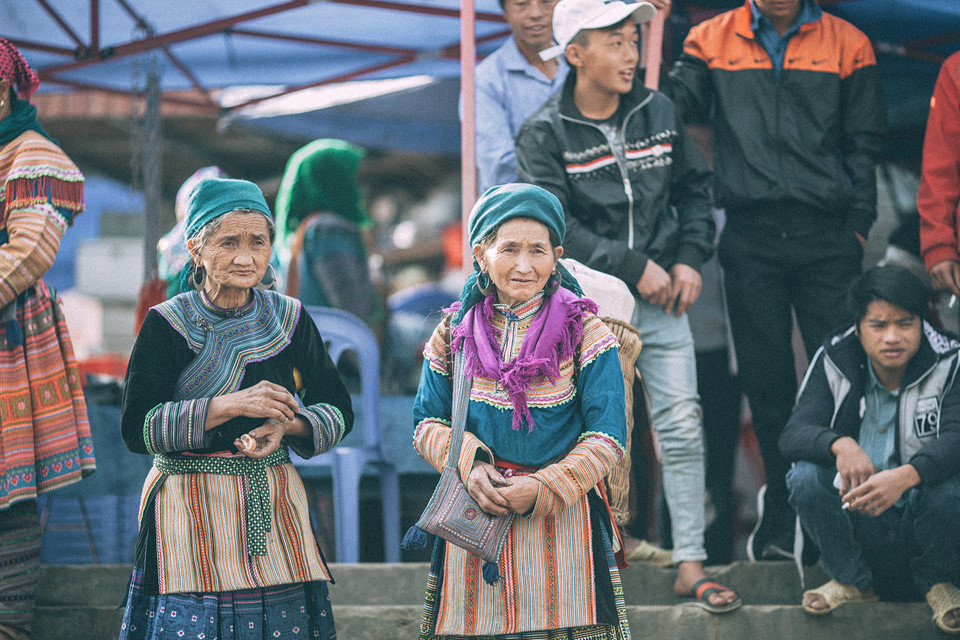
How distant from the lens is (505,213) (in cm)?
269

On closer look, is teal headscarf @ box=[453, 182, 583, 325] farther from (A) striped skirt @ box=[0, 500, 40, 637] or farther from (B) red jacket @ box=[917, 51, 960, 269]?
(B) red jacket @ box=[917, 51, 960, 269]

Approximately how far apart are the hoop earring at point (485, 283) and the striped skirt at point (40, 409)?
4.79ft

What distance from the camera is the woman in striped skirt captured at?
10.2ft

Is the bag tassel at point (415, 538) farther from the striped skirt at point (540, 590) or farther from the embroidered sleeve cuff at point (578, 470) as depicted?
the embroidered sleeve cuff at point (578, 470)

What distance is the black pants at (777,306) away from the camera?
3.96m

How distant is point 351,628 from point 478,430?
1209 mm

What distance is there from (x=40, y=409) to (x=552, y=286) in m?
1.70

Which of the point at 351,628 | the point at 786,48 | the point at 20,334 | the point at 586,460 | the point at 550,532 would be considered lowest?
the point at 351,628

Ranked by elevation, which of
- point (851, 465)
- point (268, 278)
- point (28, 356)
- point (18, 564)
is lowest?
point (18, 564)

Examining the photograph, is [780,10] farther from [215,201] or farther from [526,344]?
[215,201]

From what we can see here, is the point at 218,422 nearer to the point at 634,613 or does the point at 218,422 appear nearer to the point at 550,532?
the point at 550,532

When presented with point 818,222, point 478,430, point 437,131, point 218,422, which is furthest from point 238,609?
point 437,131

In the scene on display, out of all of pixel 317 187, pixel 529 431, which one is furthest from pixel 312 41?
pixel 529 431

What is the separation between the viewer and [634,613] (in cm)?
346
